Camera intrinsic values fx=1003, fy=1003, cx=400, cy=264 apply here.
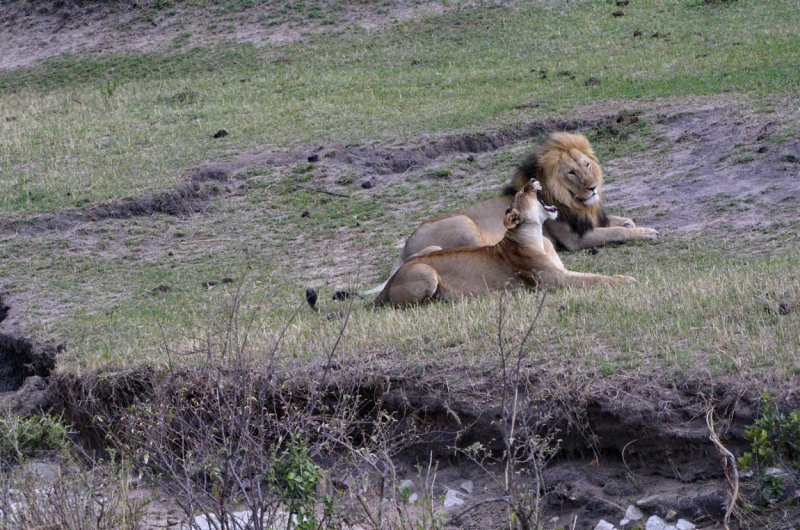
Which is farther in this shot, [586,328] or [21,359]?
[21,359]

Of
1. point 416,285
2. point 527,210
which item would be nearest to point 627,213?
point 527,210

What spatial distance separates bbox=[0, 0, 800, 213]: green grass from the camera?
1569 centimetres

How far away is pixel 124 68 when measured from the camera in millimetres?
23969

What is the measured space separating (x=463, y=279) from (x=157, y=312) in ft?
10.4

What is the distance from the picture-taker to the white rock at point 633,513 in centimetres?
561

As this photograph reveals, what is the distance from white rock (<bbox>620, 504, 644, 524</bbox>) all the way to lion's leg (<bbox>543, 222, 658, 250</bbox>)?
5382 mm

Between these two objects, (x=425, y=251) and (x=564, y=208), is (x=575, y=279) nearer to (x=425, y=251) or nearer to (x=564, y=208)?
(x=425, y=251)

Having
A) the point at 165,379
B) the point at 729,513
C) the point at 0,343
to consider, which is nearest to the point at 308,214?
the point at 0,343

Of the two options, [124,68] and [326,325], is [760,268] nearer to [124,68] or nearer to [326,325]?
[326,325]

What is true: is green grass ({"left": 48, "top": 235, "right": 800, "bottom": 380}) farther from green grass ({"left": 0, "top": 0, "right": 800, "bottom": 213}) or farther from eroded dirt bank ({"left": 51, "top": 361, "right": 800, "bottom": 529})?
green grass ({"left": 0, "top": 0, "right": 800, "bottom": 213})

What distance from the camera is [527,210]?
29.0ft

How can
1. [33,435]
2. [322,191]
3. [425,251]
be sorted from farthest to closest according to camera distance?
[322,191], [425,251], [33,435]

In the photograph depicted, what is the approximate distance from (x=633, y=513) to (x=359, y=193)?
8.63 meters

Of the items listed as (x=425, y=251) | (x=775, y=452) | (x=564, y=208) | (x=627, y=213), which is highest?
(x=775, y=452)
